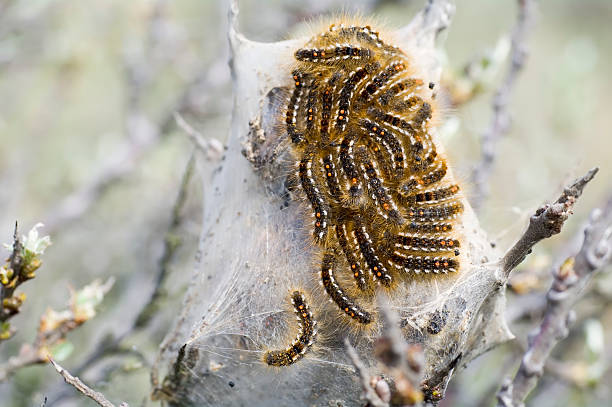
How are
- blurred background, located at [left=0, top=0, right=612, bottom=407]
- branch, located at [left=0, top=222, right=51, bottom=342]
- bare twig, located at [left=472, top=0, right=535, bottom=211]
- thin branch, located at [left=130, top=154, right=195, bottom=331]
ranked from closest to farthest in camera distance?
branch, located at [left=0, top=222, right=51, bottom=342] → thin branch, located at [left=130, top=154, right=195, bottom=331] → bare twig, located at [left=472, top=0, right=535, bottom=211] → blurred background, located at [left=0, top=0, right=612, bottom=407]

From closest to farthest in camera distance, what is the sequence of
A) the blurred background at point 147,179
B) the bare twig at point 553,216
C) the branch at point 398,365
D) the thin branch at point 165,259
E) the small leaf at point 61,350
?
the branch at point 398,365
the bare twig at point 553,216
the small leaf at point 61,350
the thin branch at point 165,259
the blurred background at point 147,179

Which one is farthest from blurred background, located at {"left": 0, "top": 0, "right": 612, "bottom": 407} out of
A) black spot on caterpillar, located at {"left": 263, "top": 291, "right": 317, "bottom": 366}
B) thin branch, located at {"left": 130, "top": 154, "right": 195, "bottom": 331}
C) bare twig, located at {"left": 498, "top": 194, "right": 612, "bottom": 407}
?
black spot on caterpillar, located at {"left": 263, "top": 291, "right": 317, "bottom": 366}

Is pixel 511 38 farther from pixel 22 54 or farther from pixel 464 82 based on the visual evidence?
pixel 22 54

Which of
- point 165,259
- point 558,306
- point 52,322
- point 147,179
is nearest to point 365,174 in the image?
point 558,306

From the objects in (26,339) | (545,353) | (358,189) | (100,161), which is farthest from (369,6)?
(26,339)

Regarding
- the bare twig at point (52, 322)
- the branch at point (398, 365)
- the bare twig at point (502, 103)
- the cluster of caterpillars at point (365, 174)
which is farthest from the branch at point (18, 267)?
the bare twig at point (502, 103)

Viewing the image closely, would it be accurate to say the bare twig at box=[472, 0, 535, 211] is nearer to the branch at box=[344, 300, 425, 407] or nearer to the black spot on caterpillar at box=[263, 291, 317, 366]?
the black spot on caterpillar at box=[263, 291, 317, 366]

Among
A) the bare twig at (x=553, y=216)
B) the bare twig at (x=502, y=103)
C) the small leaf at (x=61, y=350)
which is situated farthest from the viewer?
the bare twig at (x=502, y=103)

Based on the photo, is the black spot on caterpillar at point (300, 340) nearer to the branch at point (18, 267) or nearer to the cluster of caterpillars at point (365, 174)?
the cluster of caterpillars at point (365, 174)
